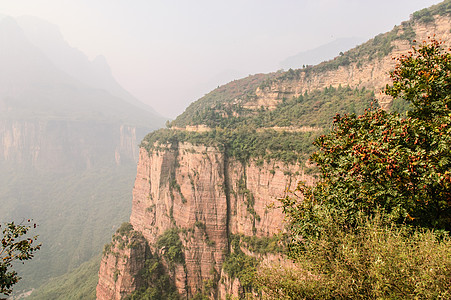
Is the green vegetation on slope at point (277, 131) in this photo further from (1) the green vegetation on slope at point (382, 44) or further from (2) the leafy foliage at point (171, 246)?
(2) the leafy foliage at point (171, 246)

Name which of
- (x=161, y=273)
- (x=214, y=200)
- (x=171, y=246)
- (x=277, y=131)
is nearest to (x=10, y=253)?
(x=214, y=200)

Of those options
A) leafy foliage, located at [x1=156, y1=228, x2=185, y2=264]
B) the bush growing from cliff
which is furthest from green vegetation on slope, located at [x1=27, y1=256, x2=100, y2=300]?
the bush growing from cliff

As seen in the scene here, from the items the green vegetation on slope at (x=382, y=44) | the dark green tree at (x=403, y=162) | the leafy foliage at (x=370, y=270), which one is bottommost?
the leafy foliage at (x=370, y=270)

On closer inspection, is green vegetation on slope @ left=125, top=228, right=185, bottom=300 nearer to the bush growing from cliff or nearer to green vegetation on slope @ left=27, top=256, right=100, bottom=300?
green vegetation on slope @ left=27, top=256, right=100, bottom=300

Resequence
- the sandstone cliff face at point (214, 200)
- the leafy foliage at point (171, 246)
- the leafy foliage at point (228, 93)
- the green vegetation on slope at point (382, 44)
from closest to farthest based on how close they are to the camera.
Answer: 1. the sandstone cliff face at point (214, 200)
2. the green vegetation on slope at point (382, 44)
3. the leafy foliage at point (171, 246)
4. the leafy foliage at point (228, 93)

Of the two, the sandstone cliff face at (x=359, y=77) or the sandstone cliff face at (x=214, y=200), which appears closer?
the sandstone cliff face at (x=214, y=200)

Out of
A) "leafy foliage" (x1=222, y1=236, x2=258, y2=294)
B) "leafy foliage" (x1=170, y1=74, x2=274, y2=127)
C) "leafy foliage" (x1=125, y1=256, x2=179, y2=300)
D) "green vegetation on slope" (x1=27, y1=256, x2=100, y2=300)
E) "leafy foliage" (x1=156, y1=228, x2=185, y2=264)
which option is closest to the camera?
"leafy foliage" (x1=222, y1=236, x2=258, y2=294)

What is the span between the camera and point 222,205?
28750 millimetres

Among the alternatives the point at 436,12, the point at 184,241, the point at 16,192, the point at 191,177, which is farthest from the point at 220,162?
the point at 16,192

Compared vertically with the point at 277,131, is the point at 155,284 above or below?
below

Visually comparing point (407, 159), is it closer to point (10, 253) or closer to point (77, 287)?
point (10, 253)

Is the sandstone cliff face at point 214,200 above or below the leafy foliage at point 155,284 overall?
above

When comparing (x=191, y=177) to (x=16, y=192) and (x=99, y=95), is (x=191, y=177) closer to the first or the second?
(x=16, y=192)

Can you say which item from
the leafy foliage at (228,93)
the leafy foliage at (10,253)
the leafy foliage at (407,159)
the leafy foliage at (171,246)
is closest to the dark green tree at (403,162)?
the leafy foliage at (407,159)
